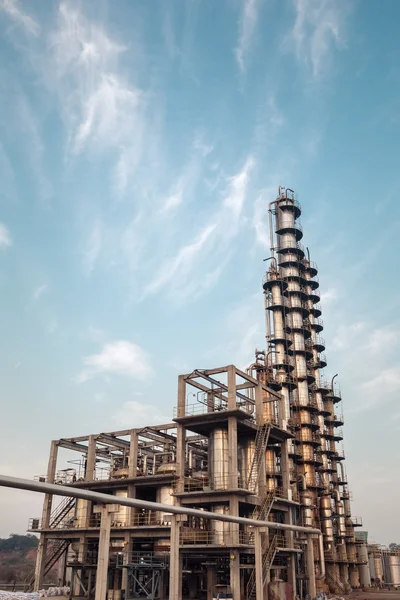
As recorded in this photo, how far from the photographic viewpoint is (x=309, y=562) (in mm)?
38188

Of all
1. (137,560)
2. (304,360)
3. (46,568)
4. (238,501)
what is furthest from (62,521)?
(304,360)

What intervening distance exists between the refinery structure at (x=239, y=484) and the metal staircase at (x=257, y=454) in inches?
3.5

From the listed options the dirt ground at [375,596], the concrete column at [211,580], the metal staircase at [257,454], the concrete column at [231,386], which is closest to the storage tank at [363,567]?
the dirt ground at [375,596]

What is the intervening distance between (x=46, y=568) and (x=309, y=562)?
73.0 feet

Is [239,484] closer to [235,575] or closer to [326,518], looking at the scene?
[235,575]

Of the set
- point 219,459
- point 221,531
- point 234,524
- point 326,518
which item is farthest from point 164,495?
point 326,518

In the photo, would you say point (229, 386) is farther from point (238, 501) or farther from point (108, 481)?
point (108, 481)

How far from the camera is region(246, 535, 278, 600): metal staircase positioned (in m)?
33.2

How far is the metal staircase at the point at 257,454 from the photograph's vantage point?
120 feet

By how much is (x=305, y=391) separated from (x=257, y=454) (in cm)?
1825

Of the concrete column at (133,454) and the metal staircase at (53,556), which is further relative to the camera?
the metal staircase at (53,556)

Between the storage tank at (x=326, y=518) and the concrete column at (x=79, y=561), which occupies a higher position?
the storage tank at (x=326, y=518)

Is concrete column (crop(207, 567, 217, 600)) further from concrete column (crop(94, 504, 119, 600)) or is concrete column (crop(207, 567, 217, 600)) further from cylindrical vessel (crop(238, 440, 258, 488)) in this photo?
concrete column (crop(94, 504, 119, 600))

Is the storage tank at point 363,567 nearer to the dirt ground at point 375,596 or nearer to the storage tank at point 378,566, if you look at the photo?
the storage tank at point 378,566
